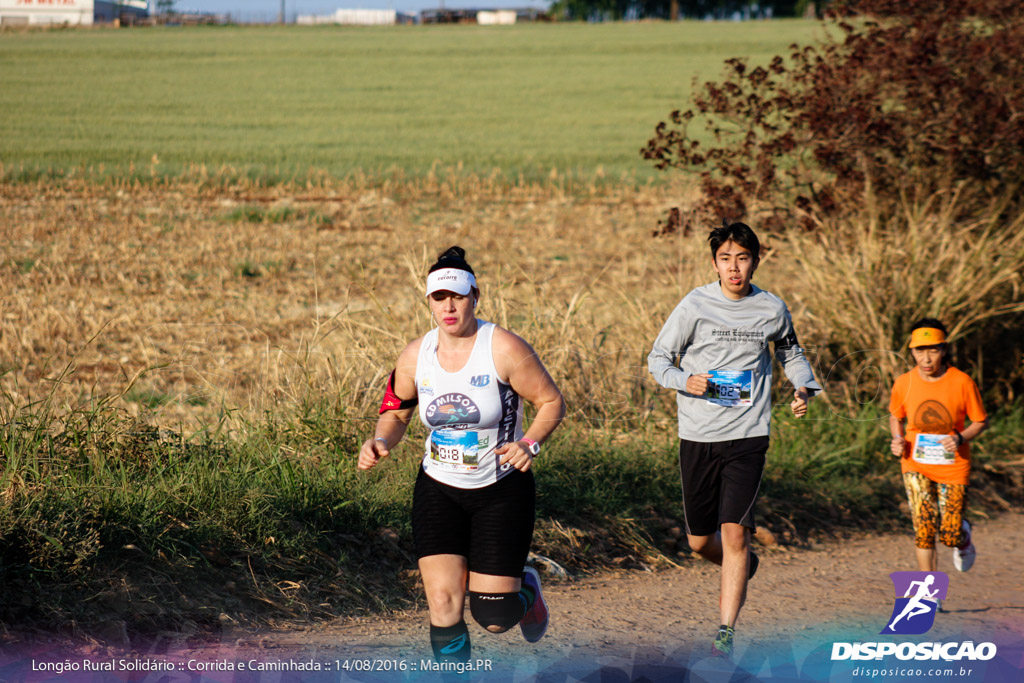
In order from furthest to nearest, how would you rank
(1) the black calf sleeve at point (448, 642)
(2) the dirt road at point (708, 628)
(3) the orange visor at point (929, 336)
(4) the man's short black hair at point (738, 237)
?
(3) the orange visor at point (929, 336)
(4) the man's short black hair at point (738, 237)
(2) the dirt road at point (708, 628)
(1) the black calf sleeve at point (448, 642)

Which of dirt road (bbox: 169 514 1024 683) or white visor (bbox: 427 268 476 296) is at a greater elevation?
white visor (bbox: 427 268 476 296)

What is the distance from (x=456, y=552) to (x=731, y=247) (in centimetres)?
188

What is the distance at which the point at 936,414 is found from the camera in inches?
223

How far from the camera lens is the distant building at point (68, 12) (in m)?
23.9

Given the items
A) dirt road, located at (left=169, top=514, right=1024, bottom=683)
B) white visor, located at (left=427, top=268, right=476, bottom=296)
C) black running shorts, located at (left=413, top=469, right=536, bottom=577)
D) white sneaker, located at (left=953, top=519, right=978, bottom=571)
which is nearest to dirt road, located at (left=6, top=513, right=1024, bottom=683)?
dirt road, located at (left=169, top=514, right=1024, bottom=683)

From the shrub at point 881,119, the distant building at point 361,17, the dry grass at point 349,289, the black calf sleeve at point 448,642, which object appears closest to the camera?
the black calf sleeve at point 448,642

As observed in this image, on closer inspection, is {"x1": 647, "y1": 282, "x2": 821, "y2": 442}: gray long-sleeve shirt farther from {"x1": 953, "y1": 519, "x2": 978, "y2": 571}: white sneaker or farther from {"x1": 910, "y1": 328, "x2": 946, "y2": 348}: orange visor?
{"x1": 953, "y1": 519, "x2": 978, "y2": 571}: white sneaker

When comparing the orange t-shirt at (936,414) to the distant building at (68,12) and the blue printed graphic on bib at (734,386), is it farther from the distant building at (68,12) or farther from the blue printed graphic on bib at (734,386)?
the distant building at (68,12)

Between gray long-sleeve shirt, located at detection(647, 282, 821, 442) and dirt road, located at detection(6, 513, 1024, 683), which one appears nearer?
dirt road, located at detection(6, 513, 1024, 683)

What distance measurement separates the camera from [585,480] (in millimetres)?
6695

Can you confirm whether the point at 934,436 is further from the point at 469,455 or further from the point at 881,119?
the point at 881,119

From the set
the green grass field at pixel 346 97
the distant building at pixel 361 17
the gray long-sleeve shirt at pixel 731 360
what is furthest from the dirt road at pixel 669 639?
the distant building at pixel 361 17

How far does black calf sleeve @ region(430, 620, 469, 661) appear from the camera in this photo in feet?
13.5

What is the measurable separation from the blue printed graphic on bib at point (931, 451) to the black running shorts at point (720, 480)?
1.21 metres
